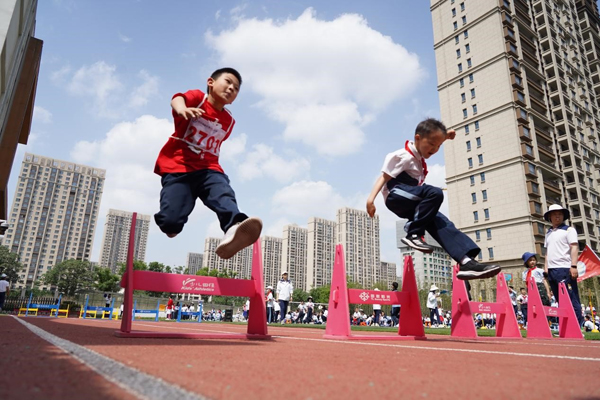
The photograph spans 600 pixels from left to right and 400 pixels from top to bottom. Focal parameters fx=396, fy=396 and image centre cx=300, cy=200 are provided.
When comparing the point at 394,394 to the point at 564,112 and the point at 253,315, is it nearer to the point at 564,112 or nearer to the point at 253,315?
the point at 253,315

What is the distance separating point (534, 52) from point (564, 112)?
9.09m

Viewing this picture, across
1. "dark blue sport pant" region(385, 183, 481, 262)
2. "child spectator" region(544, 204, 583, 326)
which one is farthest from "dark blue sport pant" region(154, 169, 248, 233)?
"child spectator" region(544, 204, 583, 326)

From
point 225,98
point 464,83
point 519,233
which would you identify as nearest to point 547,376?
point 225,98

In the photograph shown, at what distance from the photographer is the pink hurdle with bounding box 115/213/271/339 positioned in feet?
11.4

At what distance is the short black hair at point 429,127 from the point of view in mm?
4629

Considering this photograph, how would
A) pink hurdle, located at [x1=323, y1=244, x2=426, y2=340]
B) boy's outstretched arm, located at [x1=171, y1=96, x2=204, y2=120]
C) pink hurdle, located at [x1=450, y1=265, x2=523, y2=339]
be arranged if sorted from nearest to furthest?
boy's outstretched arm, located at [x1=171, y1=96, x2=204, y2=120], pink hurdle, located at [x1=323, y1=244, x2=426, y2=340], pink hurdle, located at [x1=450, y1=265, x2=523, y2=339]

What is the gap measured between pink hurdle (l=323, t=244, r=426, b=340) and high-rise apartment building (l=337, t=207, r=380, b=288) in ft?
357

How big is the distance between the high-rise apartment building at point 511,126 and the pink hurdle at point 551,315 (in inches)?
1597

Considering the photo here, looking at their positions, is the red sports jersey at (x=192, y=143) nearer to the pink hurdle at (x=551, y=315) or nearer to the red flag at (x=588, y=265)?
the pink hurdle at (x=551, y=315)

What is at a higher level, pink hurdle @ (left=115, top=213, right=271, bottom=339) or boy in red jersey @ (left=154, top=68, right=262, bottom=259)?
boy in red jersey @ (left=154, top=68, right=262, bottom=259)

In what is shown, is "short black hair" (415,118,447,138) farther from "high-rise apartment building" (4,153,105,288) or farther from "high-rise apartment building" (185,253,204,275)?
"high-rise apartment building" (185,253,204,275)

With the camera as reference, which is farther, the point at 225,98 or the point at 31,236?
the point at 31,236

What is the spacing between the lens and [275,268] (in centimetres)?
12175

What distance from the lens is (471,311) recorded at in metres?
5.99
